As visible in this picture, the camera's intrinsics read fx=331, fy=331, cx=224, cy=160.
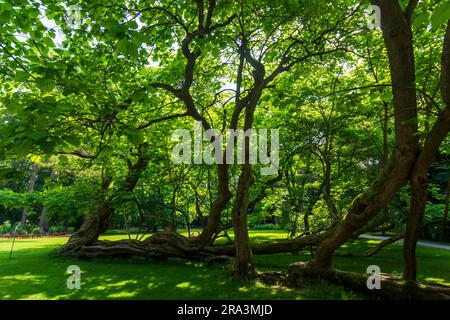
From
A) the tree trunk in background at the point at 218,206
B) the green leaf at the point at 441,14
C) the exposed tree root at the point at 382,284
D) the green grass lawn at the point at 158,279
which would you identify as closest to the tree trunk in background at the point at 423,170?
the exposed tree root at the point at 382,284

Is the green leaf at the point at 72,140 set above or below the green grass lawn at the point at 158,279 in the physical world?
above

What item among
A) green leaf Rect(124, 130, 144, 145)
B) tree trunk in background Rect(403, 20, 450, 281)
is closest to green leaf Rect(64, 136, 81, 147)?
green leaf Rect(124, 130, 144, 145)

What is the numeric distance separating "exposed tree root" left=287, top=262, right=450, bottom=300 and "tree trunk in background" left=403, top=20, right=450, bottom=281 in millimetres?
218

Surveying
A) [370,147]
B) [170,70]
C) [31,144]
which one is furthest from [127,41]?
[370,147]

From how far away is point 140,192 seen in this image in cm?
1251

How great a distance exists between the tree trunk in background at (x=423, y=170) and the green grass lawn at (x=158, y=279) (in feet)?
4.83

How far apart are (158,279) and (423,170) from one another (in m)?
6.74

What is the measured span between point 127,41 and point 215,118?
11034mm

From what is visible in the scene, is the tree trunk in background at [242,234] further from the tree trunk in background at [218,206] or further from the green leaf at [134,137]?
the green leaf at [134,137]

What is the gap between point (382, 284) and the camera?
20.0 feet

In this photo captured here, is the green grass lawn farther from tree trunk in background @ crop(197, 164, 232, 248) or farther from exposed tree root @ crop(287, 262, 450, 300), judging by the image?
tree trunk in background @ crop(197, 164, 232, 248)

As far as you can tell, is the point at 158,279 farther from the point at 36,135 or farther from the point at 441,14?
the point at 441,14

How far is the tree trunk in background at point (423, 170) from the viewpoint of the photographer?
14.9 feet
